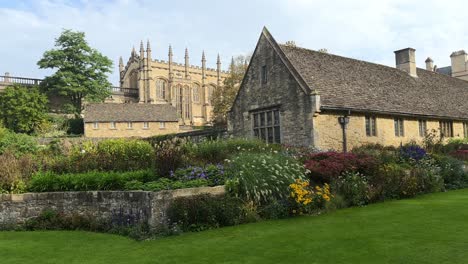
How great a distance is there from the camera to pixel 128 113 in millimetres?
58562

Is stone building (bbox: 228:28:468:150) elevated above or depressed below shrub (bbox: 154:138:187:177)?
above

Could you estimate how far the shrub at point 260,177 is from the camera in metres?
10.7

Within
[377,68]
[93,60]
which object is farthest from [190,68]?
[377,68]

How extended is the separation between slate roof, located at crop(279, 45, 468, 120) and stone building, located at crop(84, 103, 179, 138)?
3518 centimetres


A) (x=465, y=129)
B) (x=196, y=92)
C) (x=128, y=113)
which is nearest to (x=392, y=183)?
(x=465, y=129)

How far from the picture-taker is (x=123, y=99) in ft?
268

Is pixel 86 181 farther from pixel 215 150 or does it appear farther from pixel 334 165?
pixel 334 165

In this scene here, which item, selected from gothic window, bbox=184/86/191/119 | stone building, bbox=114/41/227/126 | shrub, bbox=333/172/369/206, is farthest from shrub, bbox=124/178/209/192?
gothic window, bbox=184/86/191/119

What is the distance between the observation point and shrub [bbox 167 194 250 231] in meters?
9.80

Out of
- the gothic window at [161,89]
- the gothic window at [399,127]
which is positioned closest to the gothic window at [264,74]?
the gothic window at [399,127]

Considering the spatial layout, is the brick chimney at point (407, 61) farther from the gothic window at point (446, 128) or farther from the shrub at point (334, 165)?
the shrub at point (334, 165)

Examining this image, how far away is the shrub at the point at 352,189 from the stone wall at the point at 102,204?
148 inches

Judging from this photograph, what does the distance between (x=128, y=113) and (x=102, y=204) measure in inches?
1940

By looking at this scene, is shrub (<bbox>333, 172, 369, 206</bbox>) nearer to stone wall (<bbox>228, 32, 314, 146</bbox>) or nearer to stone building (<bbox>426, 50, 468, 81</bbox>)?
stone wall (<bbox>228, 32, 314, 146</bbox>)
